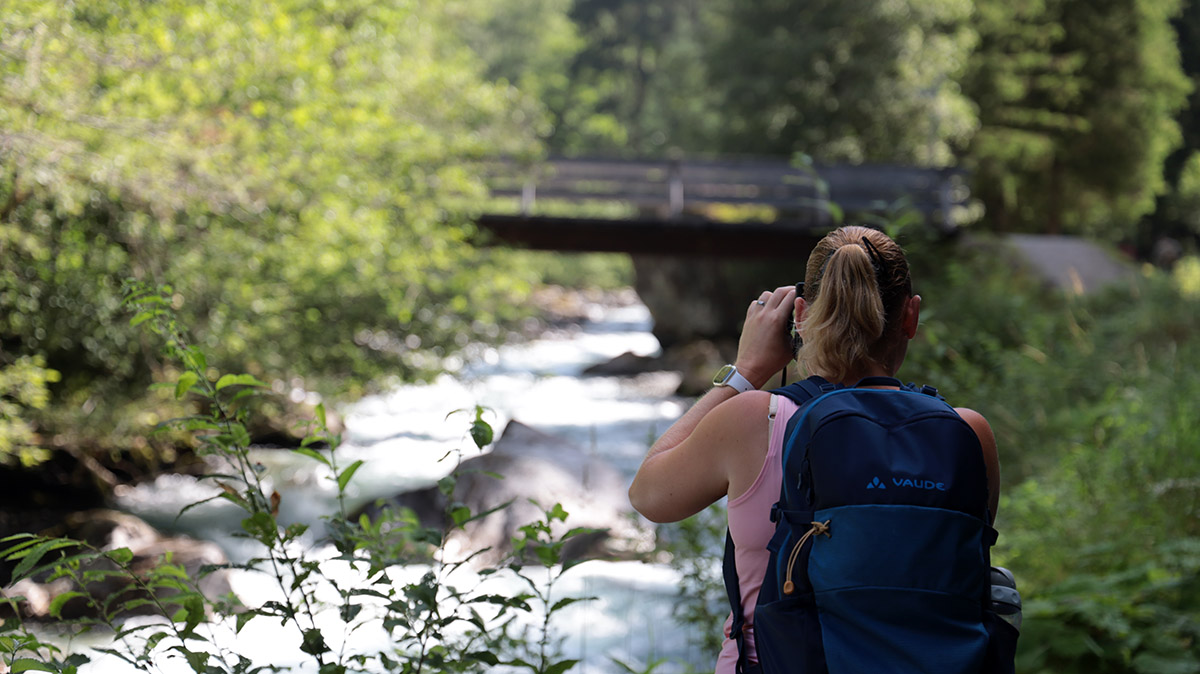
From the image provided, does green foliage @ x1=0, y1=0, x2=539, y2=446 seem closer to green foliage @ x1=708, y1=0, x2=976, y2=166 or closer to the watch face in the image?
the watch face

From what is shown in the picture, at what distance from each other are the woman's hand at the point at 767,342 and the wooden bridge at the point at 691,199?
43.6ft

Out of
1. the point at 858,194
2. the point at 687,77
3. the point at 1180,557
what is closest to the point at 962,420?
the point at 1180,557

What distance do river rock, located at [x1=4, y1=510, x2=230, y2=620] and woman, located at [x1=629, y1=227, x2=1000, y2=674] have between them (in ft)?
15.9

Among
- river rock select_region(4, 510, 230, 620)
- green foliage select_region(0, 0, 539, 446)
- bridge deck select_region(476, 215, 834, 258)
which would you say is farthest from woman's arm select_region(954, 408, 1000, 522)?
bridge deck select_region(476, 215, 834, 258)

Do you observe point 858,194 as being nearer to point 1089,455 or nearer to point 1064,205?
point 1064,205

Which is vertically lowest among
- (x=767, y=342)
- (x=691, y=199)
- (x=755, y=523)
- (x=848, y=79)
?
(x=691, y=199)

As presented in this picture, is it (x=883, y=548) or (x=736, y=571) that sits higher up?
(x=883, y=548)

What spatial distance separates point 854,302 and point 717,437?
1.03 feet

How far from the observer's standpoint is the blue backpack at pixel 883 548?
1.46 metres

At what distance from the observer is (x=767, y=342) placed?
1.78 meters

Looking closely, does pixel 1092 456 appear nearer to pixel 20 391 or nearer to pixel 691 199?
pixel 20 391

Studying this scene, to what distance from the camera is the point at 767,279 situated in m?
20.6

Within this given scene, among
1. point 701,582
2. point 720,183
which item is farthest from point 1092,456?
point 720,183

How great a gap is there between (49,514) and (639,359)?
12800mm
